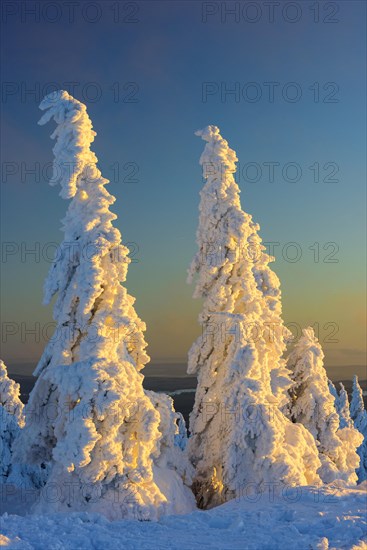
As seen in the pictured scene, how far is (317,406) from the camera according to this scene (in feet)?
89.6

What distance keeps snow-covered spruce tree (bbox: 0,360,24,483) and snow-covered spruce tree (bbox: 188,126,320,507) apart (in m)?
17.7

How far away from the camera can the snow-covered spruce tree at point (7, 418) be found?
3789 cm

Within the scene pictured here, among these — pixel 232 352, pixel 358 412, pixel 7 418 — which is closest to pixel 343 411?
pixel 358 412

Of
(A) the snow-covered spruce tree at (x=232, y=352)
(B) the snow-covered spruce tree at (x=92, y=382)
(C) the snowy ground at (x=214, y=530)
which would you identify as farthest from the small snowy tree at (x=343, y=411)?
(C) the snowy ground at (x=214, y=530)

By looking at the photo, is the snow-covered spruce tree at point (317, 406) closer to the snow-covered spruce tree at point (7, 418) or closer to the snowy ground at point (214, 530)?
the snowy ground at point (214, 530)

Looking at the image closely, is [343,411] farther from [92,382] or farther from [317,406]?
[92,382]

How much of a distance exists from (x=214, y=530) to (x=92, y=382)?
7115mm

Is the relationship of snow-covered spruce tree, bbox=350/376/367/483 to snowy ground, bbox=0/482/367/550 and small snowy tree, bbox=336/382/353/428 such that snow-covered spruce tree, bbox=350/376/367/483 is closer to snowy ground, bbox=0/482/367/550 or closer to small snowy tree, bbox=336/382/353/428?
small snowy tree, bbox=336/382/353/428

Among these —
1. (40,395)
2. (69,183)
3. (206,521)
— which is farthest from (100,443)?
(69,183)

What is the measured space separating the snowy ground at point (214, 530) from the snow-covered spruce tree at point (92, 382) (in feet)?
15.6

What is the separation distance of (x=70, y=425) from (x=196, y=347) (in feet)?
29.0

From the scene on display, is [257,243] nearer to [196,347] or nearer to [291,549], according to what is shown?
[196,347]

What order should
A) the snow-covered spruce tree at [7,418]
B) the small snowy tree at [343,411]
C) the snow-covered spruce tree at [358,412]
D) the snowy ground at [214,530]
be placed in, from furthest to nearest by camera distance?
1. the snow-covered spruce tree at [358,412]
2. the small snowy tree at [343,411]
3. the snow-covered spruce tree at [7,418]
4. the snowy ground at [214,530]

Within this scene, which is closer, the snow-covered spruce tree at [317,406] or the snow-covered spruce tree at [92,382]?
the snow-covered spruce tree at [92,382]
